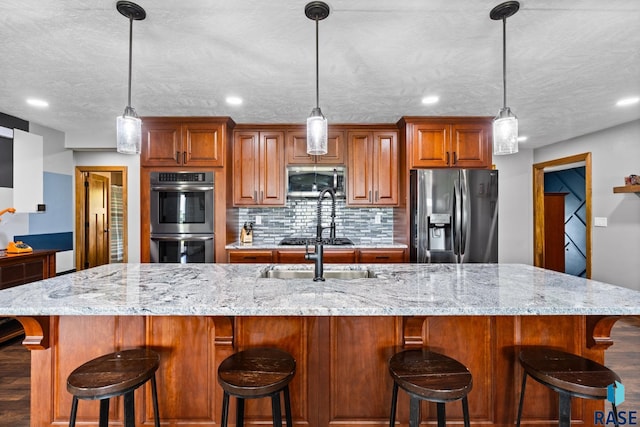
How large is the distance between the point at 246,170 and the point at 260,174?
0.18 meters

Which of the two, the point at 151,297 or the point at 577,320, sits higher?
the point at 151,297

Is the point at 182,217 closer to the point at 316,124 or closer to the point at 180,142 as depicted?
the point at 180,142

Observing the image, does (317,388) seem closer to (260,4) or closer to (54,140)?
(260,4)

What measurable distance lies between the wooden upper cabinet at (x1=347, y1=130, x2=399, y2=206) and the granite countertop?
1999 millimetres

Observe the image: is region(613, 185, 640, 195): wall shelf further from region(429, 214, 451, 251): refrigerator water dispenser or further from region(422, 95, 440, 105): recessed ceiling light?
region(422, 95, 440, 105): recessed ceiling light

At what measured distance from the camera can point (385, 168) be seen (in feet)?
12.9

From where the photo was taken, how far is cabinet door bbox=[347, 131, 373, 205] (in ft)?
12.8

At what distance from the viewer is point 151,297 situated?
4.56 feet

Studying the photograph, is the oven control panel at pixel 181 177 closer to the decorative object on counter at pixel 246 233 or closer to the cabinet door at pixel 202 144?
the cabinet door at pixel 202 144

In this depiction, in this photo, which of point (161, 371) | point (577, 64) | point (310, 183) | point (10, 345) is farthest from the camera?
point (310, 183)

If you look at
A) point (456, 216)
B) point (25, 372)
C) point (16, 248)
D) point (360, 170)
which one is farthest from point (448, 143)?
point (16, 248)

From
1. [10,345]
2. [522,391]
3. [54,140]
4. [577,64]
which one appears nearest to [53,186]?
[54,140]

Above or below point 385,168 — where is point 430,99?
above

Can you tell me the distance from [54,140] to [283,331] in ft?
15.5
